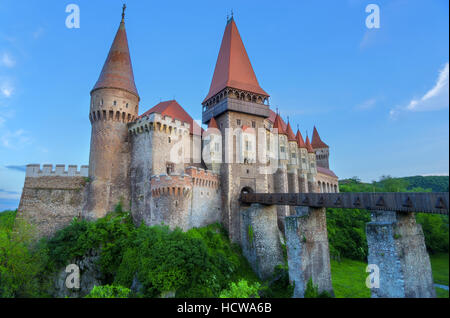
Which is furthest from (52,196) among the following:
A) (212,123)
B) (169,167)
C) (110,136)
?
(212,123)

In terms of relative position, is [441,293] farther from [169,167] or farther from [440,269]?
[169,167]

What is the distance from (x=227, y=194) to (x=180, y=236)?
26.4ft

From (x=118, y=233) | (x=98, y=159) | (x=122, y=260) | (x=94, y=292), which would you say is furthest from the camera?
(x=98, y=159)

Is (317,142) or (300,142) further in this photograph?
(317,142)

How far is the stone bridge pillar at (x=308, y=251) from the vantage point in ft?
56.2

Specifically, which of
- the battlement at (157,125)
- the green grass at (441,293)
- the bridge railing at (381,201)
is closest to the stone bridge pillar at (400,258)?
the green grass at (441,293)

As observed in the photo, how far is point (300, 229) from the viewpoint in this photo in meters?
17.6

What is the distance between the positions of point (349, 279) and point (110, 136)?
2435cm

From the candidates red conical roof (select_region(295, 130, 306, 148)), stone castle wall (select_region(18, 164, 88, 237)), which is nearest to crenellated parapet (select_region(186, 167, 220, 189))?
stone castle wall (select_region(18, 164, 88, 237))

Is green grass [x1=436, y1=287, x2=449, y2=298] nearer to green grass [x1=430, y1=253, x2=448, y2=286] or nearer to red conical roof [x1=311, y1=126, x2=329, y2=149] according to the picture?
green grass [x1=430, y1=253, x2=448, y2=286]

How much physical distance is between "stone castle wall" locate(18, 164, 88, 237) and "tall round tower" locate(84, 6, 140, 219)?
1047 mm

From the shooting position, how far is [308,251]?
17531 millimetres
